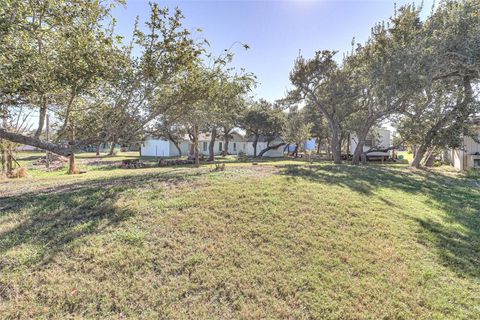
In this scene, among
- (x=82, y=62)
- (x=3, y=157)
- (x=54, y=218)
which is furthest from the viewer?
(x=3, y=157)

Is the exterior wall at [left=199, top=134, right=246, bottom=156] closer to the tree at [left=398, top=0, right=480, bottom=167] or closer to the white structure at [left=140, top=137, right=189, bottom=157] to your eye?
the white structure at [left=140, top=137, right=189, bottom=157]

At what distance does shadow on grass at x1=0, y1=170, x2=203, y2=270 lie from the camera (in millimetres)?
4137

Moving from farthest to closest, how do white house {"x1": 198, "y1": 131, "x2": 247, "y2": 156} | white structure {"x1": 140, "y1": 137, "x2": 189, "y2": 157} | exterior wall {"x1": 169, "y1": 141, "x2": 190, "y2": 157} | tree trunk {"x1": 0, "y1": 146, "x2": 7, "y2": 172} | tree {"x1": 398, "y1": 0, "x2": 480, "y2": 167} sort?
1. white house {"x1": 198, "y1": 131, "x2": 247, "y2": 156}
2. exterior wall {"x1": 169, "y1": 141, "x2": 190, "y2": 157}
3. white structure {"x1": 140, "y1": 137, "x2": 189, "y2": 157}
4. tree trunk {"x1": 0, "y1": 146, "x2": 7, "y2": 172}
5. tree {"x1": 398, "y1": 0, "x2": 480, "y2": 167}

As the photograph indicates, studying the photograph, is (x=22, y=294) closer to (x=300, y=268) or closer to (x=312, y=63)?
(x=300, y=268)

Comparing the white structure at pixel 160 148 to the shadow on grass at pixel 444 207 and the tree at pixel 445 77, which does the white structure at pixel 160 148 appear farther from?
the shadow on grass at pixel 444 207

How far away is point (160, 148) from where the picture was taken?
3838 centimetres

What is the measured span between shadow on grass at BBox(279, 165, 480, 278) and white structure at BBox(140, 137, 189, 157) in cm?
3119

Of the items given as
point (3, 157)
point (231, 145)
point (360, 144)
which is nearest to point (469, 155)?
point (360, 144)

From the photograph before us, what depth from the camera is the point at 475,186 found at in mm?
9773

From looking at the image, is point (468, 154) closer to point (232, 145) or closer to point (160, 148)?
point (232, 145)

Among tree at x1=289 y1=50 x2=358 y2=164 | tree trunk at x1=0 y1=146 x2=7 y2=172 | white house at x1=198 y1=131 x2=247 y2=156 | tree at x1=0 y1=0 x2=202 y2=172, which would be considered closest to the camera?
tree at x1=0 y1=0 x2=202 y2=172

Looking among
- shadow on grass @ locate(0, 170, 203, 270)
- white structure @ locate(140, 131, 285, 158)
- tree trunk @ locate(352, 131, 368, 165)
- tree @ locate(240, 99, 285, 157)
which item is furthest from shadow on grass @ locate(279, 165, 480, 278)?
white structure @ locate(140, 131, 285, 158)

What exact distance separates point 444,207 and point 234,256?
20.0ft

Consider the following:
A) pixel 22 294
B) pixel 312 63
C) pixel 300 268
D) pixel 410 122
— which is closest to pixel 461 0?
pixel 410 122
